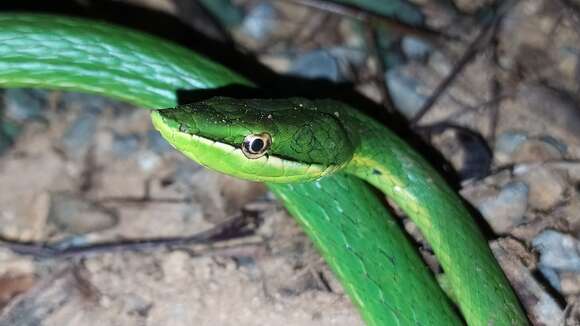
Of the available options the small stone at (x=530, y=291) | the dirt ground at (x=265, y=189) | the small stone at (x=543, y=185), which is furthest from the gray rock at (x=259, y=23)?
the small stone at (x=530, y=291)

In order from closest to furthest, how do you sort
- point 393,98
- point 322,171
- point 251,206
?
point 322,171
point 251,206
point 393,98

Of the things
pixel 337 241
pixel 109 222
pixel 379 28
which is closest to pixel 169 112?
pixel 337 241

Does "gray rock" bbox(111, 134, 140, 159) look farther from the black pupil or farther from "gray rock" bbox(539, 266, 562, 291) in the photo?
"gray rock" bbox(539, 266, 562, 291)

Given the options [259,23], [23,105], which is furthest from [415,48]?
[23,105]

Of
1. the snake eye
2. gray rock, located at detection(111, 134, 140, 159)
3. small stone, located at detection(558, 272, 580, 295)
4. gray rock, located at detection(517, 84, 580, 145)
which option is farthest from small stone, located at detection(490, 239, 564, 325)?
gray rock, located at detection(111, 134, 140, 159)

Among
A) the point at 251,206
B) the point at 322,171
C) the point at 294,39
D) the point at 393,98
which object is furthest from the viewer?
the point at 294,39

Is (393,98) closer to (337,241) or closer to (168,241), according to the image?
(337,241)
